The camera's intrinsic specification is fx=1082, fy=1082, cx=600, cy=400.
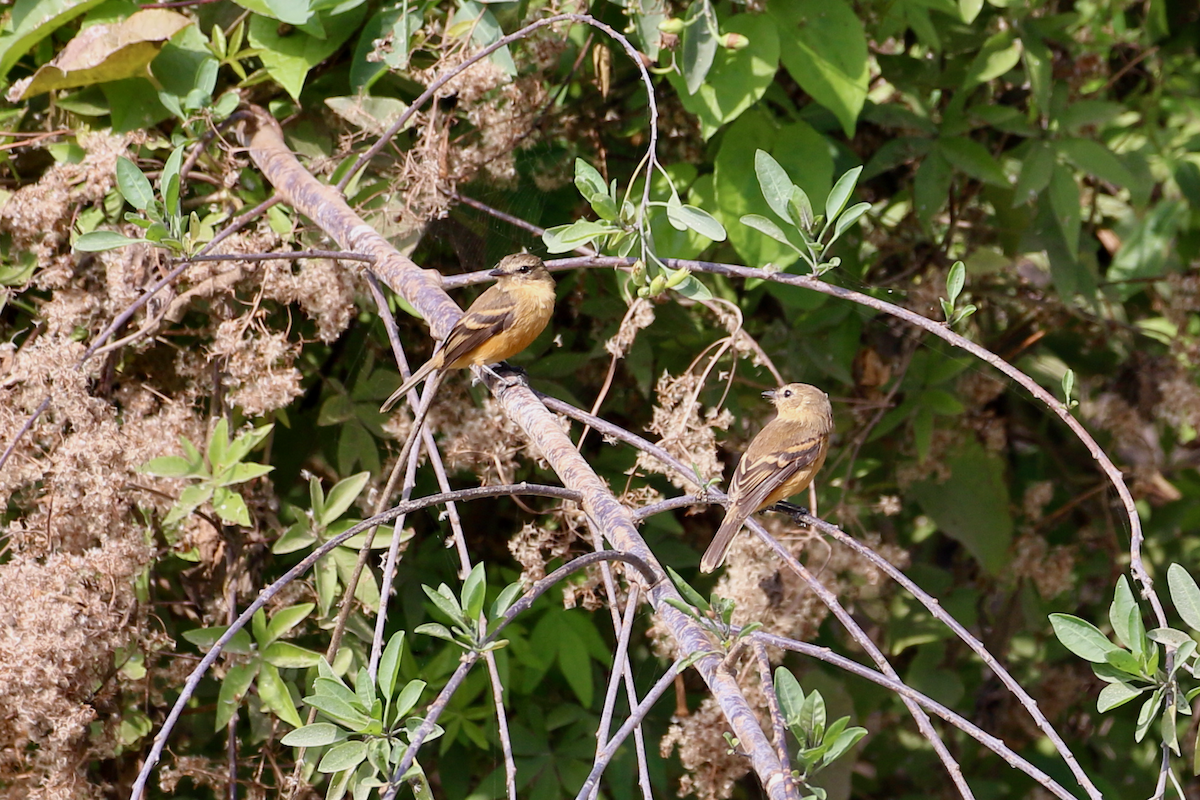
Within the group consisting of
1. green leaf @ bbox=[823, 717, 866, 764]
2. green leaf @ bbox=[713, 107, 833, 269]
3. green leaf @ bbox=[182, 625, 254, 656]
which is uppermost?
green leaf @ bbox=[713, 107, 833, 269]

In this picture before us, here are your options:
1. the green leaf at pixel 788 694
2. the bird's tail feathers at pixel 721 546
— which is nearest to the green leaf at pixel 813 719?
the green leaf at pixel 788 694

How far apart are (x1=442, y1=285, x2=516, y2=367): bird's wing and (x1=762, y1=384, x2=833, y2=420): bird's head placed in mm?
906

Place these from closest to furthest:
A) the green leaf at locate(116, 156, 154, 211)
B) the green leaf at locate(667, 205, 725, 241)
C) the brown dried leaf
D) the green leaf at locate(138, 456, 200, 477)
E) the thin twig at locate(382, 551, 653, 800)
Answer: the thin twig at locate(382, 551, 653, 800) → the green leaf at locate(667, 205, 725, 241) → the green leaf at locate(116, 156, 154, 211) → the green leaf at locate(138, 456, 200, 477) → the brown dried leaf

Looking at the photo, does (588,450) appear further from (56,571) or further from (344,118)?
(56,571)

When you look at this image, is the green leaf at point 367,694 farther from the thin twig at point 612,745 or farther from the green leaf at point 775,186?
the green leaf at point 775,186

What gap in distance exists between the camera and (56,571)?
89.4 inches

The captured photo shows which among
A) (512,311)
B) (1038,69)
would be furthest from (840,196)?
(1038,69)

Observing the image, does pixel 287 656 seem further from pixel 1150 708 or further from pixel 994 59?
pixel 994 59

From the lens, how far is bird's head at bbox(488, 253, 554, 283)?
328 cm

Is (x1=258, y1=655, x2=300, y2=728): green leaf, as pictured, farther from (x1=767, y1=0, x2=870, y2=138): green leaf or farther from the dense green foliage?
(x1=767, y1=0, x2=870, y2=138): green leaf

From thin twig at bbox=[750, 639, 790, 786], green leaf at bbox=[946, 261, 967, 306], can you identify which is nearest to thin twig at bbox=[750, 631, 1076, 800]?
thin twig at bbox=[750, 639, 790, 786]

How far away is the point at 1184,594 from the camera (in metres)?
1.73

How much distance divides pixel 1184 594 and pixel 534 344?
7.91 feet

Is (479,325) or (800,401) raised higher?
(479,325)
